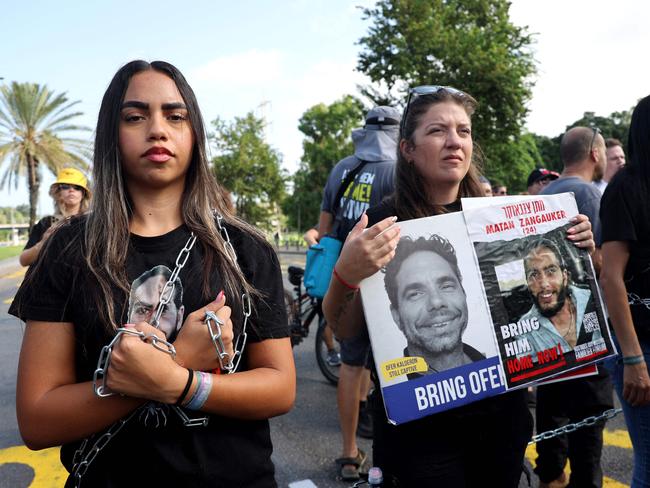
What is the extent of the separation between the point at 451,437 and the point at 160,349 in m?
1.03

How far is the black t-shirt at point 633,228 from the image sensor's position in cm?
204

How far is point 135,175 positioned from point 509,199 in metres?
1.20

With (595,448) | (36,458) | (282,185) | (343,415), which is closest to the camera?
A: (595,448)

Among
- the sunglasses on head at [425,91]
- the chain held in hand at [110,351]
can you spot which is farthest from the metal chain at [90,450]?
the sunglasses on head at [425,91]

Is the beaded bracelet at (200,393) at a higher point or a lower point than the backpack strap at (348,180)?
lower

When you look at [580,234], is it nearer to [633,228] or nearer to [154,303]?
[633,228]

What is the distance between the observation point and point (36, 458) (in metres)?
3.61

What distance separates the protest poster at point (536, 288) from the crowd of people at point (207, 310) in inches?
0.7

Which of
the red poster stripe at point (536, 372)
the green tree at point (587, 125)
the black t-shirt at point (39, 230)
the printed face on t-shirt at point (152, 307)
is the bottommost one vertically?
the red poster stripe at point (536, 372)

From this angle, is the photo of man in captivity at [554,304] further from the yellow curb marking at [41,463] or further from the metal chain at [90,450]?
the yellow curb marking at [41,463]

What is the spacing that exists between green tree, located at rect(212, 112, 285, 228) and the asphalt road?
22663 millimetres

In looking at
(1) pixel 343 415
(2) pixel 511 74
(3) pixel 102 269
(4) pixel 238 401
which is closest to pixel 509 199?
(4) pixel 238 401

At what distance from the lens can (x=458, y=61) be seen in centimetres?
1922

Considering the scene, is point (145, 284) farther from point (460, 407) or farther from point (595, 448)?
point (595, 448)
